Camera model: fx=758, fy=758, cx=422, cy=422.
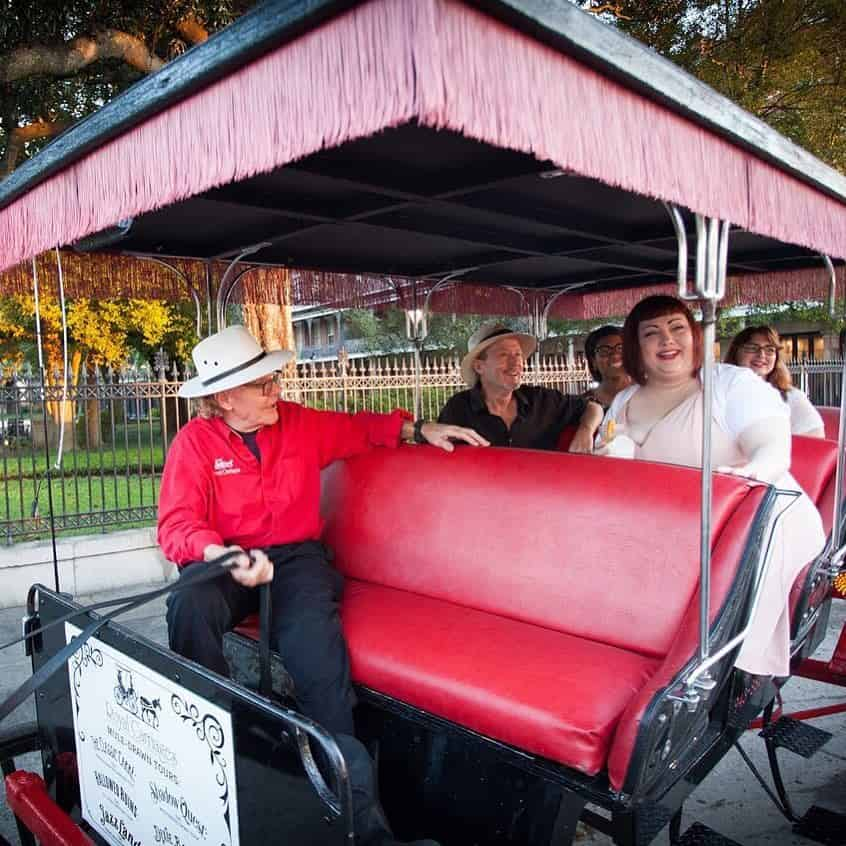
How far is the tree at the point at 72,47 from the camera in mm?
7105

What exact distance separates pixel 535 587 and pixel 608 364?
7.58 ft

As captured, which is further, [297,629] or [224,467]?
[224,467]

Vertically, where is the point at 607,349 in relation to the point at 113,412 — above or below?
above

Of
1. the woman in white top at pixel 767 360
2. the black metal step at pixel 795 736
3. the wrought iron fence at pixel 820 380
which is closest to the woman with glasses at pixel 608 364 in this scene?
the woman in white top at pixel 767 360

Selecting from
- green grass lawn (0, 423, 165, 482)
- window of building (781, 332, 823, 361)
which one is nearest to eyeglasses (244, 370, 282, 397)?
green grass lawn (0, 423, 165, 482)

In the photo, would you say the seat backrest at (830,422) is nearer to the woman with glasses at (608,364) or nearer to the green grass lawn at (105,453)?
the woman with glasses at (608,364)

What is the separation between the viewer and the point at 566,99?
138 centimetres

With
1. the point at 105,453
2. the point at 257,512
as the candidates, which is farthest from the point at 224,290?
the point at 105,453

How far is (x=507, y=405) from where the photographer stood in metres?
4.37

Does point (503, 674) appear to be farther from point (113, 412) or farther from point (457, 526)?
point (113, 412)

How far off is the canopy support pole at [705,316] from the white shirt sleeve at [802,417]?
286cm

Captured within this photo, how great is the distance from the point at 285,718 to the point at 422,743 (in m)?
0.88

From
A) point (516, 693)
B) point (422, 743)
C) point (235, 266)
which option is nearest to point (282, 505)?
point (422, 743)

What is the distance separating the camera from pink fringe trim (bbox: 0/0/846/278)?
119 centimetres
